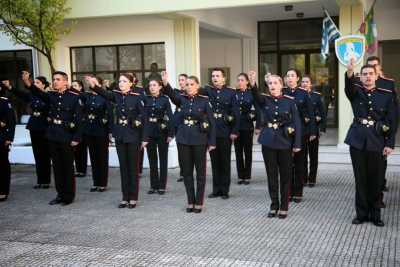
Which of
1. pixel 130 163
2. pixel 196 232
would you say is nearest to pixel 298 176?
pixel 196 232

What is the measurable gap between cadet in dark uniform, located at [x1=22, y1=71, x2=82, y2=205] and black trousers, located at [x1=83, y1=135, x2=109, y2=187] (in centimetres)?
99

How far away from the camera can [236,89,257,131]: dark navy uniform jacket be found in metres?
8.83

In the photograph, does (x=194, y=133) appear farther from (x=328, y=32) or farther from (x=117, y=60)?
(x=117, y=60)

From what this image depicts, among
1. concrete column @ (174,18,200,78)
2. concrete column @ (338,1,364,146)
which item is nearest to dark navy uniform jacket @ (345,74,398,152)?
concrete column @ (338,1,364,146)

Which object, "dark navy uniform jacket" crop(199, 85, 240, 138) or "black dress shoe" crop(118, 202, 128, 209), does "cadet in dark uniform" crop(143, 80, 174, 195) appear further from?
"black dress shoe" crop(118, 202, 128, 209)

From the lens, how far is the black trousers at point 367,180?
6191 millimetres

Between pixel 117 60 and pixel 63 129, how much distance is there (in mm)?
6098

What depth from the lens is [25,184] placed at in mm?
9883

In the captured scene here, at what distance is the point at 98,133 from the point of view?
8.88 metres

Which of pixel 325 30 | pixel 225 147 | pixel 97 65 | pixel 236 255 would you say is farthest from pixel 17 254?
pixel 97 65

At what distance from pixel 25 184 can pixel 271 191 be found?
5.29 metres

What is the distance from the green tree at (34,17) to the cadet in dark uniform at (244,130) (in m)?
4.54

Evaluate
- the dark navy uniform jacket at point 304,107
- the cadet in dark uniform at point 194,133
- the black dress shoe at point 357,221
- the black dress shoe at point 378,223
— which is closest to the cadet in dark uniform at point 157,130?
the cadet in dark uniform at point 194,133

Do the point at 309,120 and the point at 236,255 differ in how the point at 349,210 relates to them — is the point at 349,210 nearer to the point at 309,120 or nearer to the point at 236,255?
the point at 309,120
